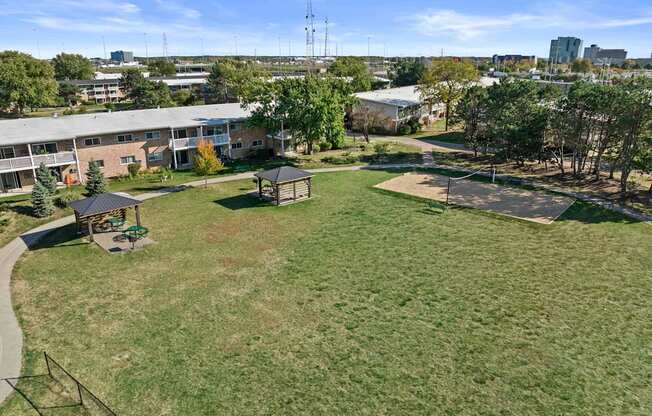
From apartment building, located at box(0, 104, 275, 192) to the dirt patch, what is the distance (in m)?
19.4

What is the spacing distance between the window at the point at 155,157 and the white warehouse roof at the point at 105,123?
9.76 ft

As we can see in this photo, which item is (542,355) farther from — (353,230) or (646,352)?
(353,230)

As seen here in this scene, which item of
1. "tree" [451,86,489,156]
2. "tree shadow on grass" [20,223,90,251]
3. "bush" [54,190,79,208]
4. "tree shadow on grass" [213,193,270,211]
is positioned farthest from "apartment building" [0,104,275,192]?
"tree" [451,86,489,156]

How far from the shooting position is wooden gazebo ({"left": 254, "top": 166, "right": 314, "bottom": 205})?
36250mm

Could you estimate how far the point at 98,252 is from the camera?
90.3 ft

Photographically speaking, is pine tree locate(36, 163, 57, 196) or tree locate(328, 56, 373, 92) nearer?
pine tree locate(36, 163, 57, 196)

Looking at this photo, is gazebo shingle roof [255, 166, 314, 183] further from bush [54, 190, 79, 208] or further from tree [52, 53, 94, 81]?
tree [52, 53, 94, 81]

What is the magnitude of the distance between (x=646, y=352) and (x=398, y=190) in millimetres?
24751

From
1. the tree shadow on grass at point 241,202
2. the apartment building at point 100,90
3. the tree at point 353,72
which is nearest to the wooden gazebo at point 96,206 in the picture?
the tree shadow on grass at point 241,202

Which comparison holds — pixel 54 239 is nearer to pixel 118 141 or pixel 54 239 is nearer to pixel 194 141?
pixel 118 141

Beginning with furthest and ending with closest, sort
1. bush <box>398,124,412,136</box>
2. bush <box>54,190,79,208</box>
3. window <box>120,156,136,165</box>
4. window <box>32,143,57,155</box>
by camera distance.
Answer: bush <box>398,124,412,136</box>
window <box>120,156,136,165</box>
window <box>32,143,57,155</box>
bush <box>54,190,79,208</box>

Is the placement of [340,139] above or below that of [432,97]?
below

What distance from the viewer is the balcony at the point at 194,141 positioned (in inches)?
1828

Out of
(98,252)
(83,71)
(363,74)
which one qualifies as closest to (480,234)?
(98,252)
